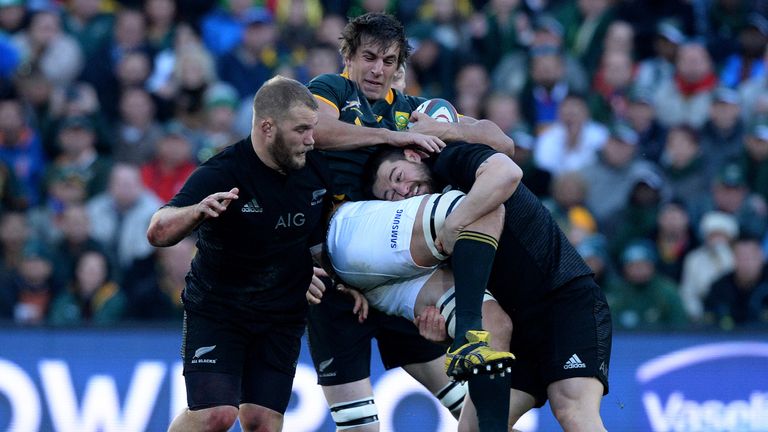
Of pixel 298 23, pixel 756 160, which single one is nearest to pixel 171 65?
pixel 298 23

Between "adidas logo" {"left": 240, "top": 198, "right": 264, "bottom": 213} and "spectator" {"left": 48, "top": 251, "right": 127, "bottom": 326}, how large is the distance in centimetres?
428

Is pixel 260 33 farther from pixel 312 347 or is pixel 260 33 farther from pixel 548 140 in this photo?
pixel 312 347

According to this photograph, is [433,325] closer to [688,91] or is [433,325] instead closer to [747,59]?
[688,91]

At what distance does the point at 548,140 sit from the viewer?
1230 centimetres

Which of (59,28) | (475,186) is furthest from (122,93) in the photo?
(475,186)

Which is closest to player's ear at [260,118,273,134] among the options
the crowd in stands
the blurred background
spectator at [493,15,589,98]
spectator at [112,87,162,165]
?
the blurred background

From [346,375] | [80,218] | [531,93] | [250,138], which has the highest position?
[531,93]

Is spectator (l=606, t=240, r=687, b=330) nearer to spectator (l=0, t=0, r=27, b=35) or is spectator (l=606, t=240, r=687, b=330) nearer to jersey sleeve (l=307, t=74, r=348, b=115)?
jersey sleeve (l=307, t=74, r=348, b=115)

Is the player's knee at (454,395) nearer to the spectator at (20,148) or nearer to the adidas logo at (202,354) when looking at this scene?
the adidas logo at (202,354)

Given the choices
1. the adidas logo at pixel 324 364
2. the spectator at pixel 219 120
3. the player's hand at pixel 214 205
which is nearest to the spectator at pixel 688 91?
the spectator at pixel 219 120

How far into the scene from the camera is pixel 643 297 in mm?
11000

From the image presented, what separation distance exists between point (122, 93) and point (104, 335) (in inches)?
136

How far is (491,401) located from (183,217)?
5.59 feet

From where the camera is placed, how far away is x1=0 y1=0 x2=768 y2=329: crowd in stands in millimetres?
11250
